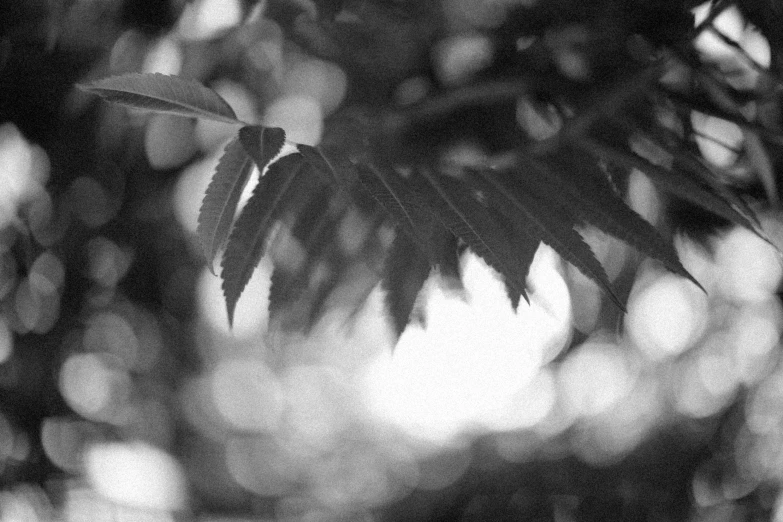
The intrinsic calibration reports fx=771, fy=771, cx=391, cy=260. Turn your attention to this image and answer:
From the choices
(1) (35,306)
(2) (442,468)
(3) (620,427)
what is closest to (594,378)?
(3) (620,427)

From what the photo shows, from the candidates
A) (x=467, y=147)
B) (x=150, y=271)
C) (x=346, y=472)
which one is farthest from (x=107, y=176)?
(x=346, y=472)

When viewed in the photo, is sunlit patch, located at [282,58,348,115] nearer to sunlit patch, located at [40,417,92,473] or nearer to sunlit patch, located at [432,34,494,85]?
sunlit patch, located at [432,34,494,85]

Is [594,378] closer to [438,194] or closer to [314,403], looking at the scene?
[314,403]

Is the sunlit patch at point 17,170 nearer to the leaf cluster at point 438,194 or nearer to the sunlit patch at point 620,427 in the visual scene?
the leaf cluster at point 438,194

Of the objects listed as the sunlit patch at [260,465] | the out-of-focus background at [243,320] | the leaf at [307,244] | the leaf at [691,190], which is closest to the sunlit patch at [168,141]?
the out-of-focus background at [243,320]

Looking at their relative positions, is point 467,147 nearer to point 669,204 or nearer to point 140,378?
point 669,204

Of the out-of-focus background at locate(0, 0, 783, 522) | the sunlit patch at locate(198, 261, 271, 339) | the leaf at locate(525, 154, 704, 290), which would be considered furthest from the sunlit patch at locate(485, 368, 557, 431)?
the leaf at locate(525, 154, 704, 290)

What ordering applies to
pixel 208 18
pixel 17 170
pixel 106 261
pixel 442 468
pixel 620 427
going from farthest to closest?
1. pixel 442 468
2. pixel 620 427
3. pixel 106 261
4. pixel 17 170
5. pixel 208 18
